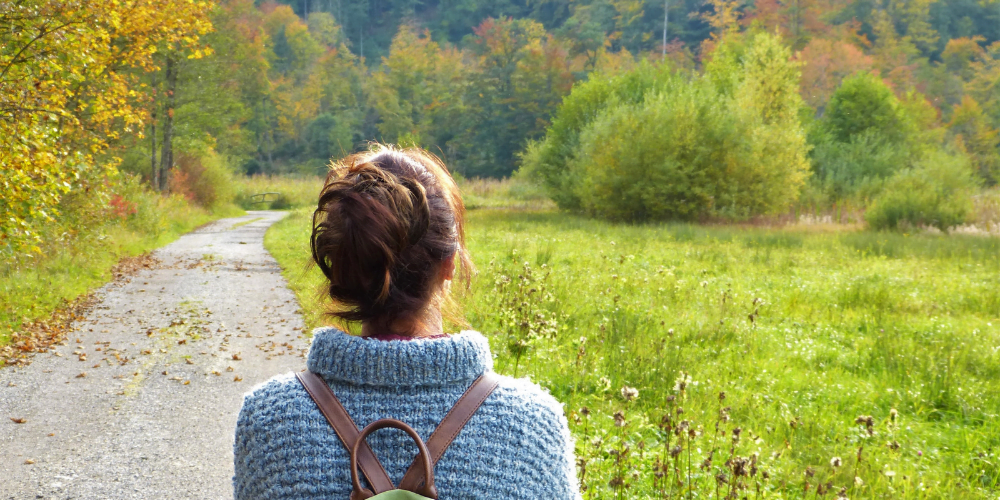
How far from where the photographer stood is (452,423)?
4.49 feet

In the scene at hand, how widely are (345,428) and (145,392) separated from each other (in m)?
5.60

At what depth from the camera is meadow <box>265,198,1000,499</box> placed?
14.3ft

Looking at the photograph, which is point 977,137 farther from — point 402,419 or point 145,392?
point 402,419

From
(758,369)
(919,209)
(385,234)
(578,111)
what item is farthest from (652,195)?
(385,234)

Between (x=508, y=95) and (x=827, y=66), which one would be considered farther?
(x=508, y=95)

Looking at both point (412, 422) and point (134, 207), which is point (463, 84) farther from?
point (412, 422)

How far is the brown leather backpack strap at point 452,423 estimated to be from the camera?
4.30ft

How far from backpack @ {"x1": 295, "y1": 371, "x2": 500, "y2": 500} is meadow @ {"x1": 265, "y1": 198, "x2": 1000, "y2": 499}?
13.9 inches

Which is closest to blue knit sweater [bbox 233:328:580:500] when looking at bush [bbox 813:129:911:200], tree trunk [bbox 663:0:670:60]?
bush [bbox 813:129:911:200]

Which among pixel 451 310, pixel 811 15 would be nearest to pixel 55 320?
pixel 451 310

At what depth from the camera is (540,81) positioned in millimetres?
71000

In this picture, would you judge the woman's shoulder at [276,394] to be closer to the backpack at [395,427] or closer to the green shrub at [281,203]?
the backpack at [395,427]

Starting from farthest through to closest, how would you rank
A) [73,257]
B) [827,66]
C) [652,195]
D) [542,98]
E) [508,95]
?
[508,95] < [542,98] < [827,66] < [652,195] < [73,257]

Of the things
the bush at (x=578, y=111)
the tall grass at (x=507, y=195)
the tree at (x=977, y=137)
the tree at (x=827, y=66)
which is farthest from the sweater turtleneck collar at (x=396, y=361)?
the tree at (x=827, y=66)
